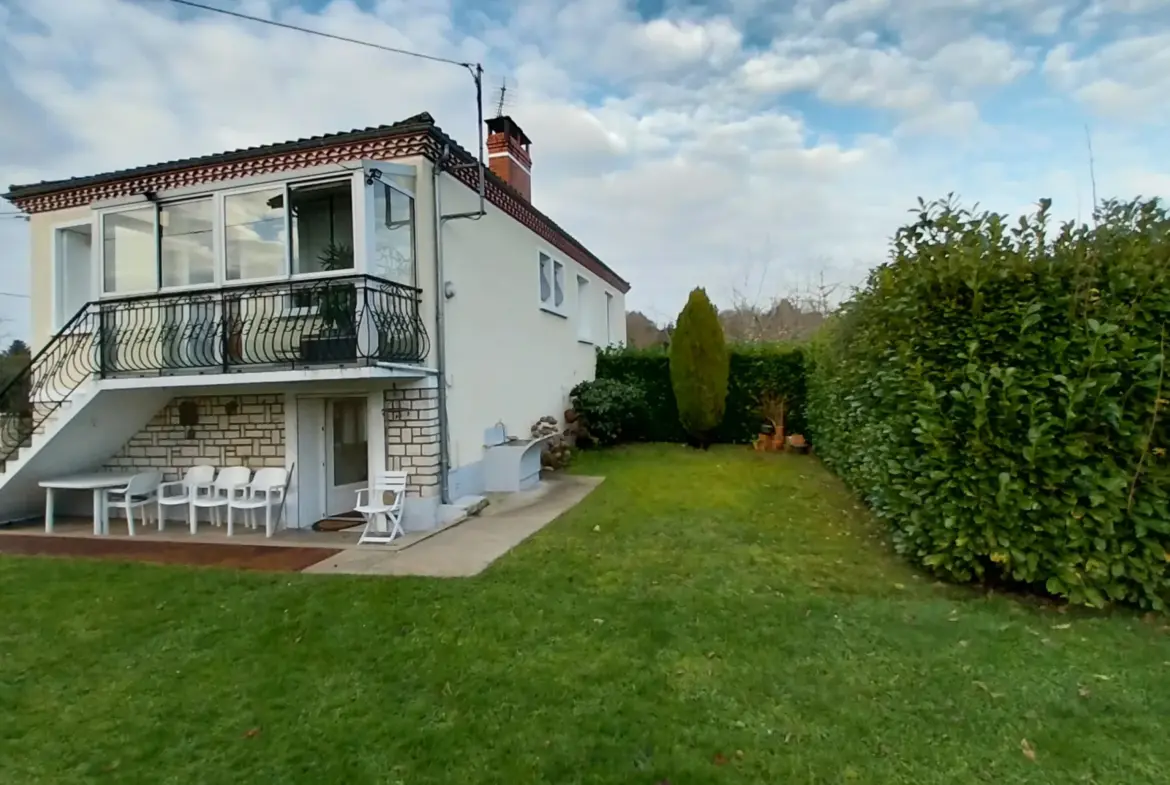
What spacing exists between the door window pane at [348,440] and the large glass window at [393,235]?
2.05 m

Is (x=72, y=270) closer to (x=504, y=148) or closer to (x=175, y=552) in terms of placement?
(x=175, y=552)

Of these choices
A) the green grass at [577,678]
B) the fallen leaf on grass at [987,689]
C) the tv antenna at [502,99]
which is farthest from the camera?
the tv antenna at [502,99]

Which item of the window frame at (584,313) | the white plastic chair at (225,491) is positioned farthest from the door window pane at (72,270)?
the window frame at (584,313)

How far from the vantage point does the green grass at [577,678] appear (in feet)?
9.61

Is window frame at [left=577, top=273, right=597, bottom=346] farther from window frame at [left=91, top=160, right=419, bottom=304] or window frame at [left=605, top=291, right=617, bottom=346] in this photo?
window frame at [left=91, top=160, right=419, bottom=304]

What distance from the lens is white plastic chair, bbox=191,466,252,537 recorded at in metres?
7.88

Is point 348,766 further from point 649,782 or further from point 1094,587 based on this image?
point 1094,587

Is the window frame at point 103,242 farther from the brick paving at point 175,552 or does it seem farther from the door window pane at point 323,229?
the brick paving at point 175,552

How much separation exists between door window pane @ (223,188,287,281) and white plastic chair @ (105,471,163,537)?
3060 millimetres

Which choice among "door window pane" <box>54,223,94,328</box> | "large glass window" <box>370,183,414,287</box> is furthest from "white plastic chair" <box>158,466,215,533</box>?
"large glass window" <box>370,183,414,287</box>

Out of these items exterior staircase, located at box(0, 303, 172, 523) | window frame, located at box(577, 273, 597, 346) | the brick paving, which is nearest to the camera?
the brick paving

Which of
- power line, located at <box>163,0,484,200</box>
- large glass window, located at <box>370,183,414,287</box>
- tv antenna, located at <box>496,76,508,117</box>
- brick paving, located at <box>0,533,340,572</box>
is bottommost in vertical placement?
brick paving, located at <box>0,533,340,572</box>

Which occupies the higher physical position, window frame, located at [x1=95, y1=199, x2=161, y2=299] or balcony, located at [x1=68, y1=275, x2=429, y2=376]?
window frame, located at [x1=95, y1=199, x2=161, y2=299]

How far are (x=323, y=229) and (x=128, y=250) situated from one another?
337cm
